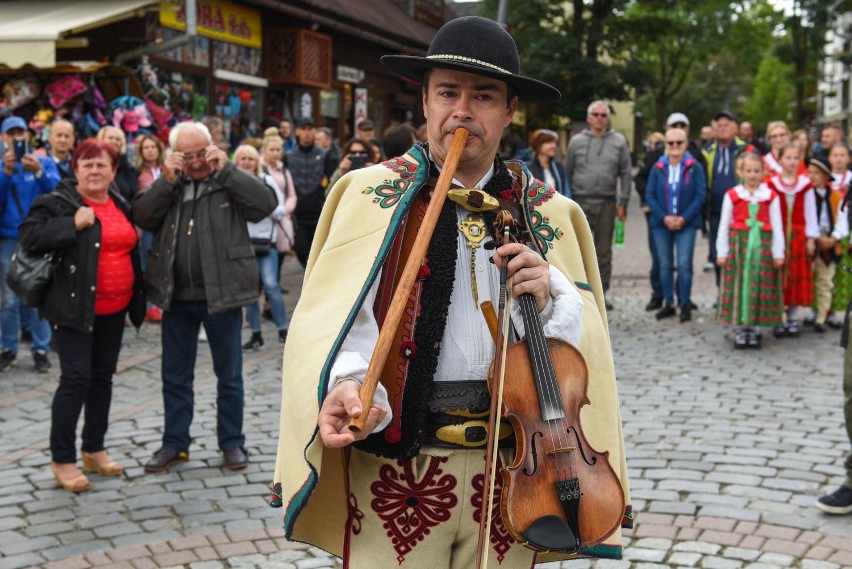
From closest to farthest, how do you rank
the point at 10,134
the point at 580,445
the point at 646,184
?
the point at 580,445
the point at 10,134
the point at 646,184

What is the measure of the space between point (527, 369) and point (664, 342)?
7681 mm

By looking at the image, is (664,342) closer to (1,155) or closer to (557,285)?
(1,155)

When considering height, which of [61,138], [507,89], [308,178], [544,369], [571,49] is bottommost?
[544,369]

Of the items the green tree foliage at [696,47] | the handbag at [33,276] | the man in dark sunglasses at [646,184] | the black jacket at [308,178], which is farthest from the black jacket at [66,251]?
the green tree foliage at [696,47]

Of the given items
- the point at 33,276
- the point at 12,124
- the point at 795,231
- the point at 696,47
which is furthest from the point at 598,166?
the point at 696,47

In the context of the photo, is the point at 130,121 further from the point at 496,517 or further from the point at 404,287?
the point at 404,287

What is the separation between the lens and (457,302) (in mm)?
2689

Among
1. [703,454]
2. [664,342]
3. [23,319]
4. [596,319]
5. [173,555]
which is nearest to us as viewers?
[596,319]

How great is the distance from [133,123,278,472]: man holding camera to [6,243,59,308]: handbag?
552mm

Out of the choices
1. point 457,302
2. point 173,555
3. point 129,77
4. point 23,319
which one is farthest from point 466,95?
point 129,77

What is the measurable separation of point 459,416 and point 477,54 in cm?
90

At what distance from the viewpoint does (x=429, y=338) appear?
8.55 feet

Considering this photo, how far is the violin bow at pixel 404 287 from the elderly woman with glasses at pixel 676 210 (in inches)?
347

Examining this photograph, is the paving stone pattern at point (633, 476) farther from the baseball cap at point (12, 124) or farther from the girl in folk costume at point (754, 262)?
the baseball cap at point (12, 124)
